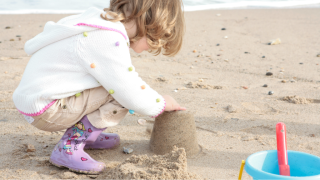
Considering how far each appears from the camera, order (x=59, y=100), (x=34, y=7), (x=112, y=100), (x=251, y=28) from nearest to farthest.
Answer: (x=59, y=100)
(x=112, y=100)
(x=251, y=28)
(x=34, y=7)

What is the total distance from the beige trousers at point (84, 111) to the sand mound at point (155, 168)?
328 mm

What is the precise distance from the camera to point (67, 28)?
1.94 metres

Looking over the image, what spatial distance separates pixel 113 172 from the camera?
1897mm

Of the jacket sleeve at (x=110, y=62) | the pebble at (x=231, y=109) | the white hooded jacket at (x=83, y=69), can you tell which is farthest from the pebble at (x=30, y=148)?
the pebble at (x=231, y=109)

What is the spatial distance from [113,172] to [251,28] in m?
4.92

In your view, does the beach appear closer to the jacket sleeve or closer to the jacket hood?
the jacket sleeve

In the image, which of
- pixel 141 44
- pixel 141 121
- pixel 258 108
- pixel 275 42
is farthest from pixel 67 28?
pixel 275 42

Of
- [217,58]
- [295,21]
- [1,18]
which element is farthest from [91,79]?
[1,18]

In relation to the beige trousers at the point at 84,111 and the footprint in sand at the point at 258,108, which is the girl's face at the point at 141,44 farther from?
the footprint in sand at the point at 258,108

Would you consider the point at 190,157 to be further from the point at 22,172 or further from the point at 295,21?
the point at 295,21

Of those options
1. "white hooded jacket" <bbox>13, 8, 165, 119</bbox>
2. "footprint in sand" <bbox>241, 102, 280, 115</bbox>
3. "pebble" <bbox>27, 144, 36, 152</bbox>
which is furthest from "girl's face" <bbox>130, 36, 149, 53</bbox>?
"footprint in sand" <bbox>241, 102, 280, 115</bbox>

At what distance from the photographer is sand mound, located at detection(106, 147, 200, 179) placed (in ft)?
5.88

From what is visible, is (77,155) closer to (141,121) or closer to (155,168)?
(155,168)

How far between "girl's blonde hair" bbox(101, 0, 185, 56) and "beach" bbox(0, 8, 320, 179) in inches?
32.4
